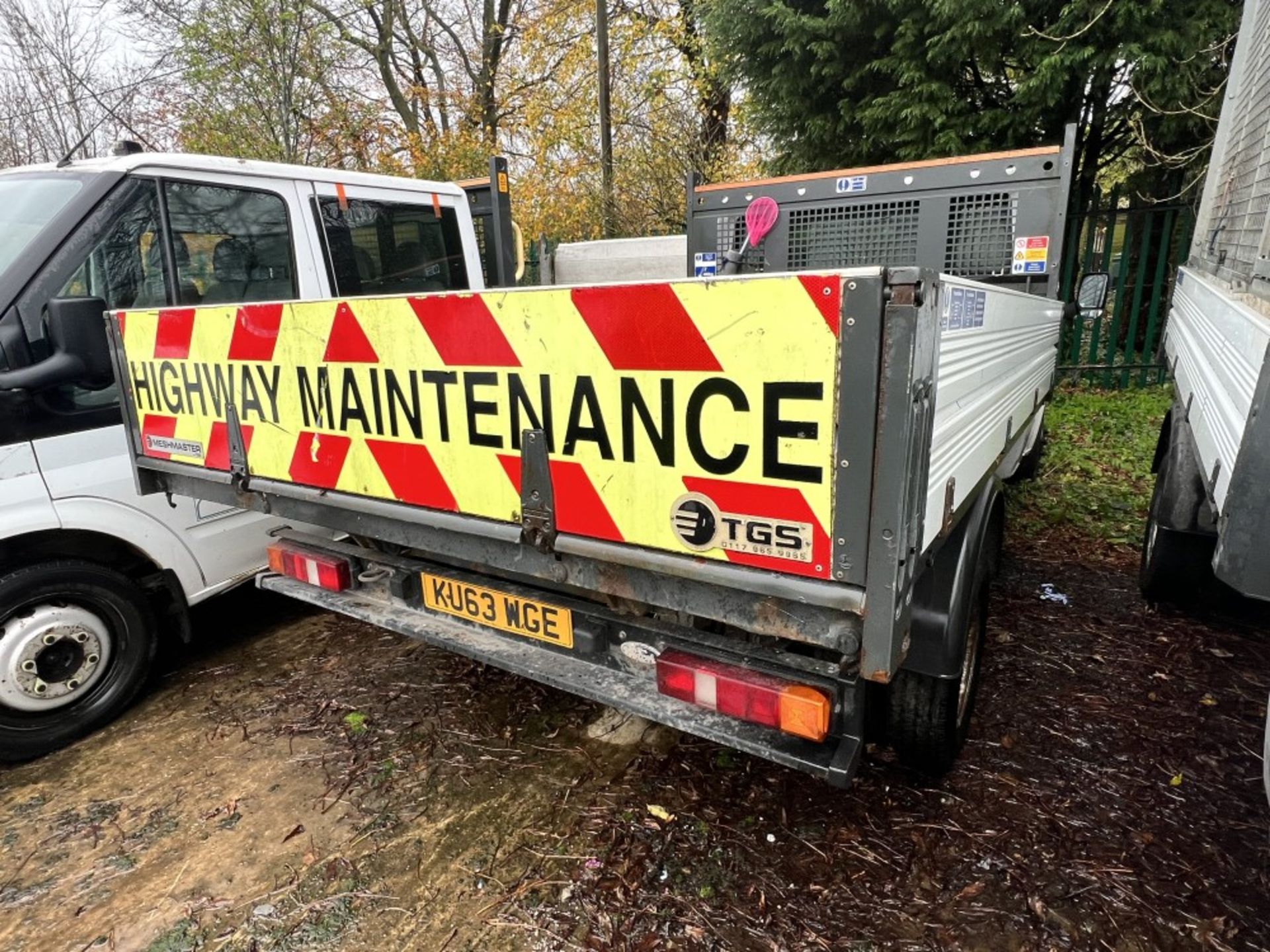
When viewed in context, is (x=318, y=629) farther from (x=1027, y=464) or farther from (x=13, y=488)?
(x=1027, y=464)

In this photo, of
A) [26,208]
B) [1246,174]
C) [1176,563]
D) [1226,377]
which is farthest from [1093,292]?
[26,208]

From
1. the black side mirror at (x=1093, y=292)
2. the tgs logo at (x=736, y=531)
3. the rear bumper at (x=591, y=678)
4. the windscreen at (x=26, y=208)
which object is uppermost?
the windscreen at (x=26, y=208)

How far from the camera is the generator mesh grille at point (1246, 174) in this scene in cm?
316

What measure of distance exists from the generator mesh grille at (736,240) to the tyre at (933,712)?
8.98ft

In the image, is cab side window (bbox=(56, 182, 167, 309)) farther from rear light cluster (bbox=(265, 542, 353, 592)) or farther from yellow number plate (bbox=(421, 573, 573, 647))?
yellow number plate (bbox=(421, 573, 573, 647))

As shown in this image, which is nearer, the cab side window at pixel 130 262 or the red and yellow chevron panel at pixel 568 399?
the red and yellow chevron panel at pixel 568 399

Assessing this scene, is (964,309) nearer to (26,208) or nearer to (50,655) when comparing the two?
(50,655)

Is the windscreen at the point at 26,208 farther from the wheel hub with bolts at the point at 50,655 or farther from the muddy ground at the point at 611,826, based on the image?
the muddy ground at the point at 611,826

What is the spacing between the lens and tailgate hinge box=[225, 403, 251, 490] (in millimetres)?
2693

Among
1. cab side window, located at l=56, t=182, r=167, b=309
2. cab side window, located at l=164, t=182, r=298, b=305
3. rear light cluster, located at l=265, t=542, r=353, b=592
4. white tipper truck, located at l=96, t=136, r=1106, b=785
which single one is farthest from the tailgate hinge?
cab side window, located at l=56, t=182, r=167, b=309

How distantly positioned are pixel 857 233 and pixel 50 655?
14.9 ft

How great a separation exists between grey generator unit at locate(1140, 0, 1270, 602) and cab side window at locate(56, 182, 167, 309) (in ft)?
12.9

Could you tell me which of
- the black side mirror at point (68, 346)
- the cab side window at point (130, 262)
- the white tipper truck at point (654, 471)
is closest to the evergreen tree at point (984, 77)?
the white tipper truck at point (654, 471)

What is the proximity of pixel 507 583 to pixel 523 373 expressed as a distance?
2.72ft
